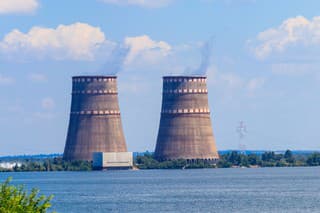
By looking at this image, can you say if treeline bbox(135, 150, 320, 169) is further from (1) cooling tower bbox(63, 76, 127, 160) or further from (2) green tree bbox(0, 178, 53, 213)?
(2) green tree bbox(0, 178, 53, 213)

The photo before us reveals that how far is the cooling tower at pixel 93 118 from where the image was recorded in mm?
81312

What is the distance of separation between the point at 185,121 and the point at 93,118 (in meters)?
6.90

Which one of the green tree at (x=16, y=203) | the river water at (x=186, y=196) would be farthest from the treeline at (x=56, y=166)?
the green tree at (x=16, y=203)

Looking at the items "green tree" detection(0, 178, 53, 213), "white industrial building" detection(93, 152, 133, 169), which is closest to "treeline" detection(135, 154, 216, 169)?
"white industrial building" detection(93, 152, 133, 169)

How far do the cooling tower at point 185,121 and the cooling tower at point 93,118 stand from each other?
145 inches

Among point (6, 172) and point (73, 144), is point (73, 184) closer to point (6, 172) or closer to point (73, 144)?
point (73, 144)

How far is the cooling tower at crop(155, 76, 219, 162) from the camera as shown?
80938mm

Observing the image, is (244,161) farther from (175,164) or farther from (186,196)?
(186,196)

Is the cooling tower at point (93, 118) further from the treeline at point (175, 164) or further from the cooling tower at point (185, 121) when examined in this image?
the treeline at point (175, 164)

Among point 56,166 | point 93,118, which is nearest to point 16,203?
point 93,118

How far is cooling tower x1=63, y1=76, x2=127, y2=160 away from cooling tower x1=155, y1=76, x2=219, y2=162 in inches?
145

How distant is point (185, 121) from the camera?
80.9 m

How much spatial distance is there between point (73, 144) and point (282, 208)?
40.4 metres

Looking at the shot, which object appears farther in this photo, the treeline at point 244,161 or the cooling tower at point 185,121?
the treeline at point 244,161
